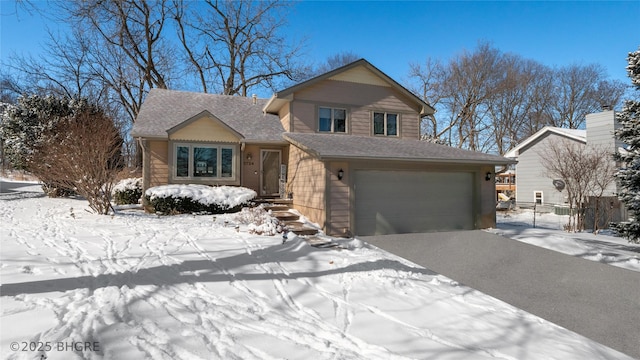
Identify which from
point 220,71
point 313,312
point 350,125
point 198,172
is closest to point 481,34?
point 350,125

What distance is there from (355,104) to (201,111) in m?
6.58

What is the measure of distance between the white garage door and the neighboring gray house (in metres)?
10.5

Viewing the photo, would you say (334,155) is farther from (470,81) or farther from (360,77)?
(470,81)

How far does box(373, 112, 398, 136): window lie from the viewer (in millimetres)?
13281

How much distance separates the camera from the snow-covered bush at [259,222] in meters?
7.59

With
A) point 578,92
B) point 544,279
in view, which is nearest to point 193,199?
point 544,279

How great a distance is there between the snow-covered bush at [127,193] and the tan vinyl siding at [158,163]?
257cm

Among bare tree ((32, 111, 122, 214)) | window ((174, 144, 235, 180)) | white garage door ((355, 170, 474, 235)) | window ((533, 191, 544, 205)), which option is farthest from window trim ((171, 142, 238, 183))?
window ((533, 191, 544, 205))

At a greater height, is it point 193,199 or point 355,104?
point 355,104

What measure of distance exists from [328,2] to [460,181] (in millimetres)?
13180

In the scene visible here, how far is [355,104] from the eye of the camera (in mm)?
12953

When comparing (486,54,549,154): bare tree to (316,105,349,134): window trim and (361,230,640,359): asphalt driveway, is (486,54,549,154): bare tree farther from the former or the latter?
(361,230,640,359): asphalt driveway

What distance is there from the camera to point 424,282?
5.07 m

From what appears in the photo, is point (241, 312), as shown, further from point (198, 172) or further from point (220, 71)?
point (220, 71)
